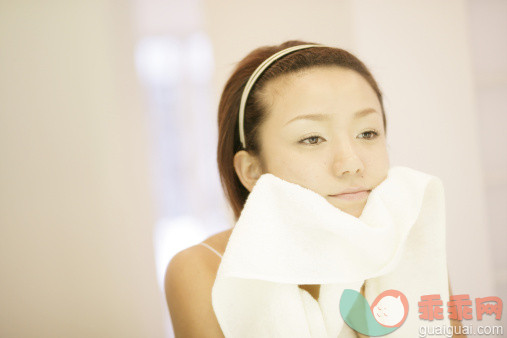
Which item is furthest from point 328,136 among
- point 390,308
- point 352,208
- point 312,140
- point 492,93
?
point 492,93

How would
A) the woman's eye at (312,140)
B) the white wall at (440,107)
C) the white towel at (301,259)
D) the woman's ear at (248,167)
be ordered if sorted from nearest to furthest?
the white towel at (301,259)
the woman's eye at (312,140)
the woman's ear at (248,167)
the white wall at (440,107)

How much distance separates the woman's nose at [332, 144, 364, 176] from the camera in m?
0.68

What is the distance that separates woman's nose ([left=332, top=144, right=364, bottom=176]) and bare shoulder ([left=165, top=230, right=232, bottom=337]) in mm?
353

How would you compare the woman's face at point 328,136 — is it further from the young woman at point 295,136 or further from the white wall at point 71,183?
the white wall at point 71,183

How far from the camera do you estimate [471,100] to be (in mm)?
1346

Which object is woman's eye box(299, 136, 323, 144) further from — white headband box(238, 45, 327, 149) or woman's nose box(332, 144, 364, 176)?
white headband box(238, 45, 327, 149)

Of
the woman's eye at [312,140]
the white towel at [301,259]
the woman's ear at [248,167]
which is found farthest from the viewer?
the woman's ear at [248,167]

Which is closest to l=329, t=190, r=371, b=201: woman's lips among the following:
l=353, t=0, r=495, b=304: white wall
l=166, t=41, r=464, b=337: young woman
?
l=166, t=41, r=464, b=337: young woman

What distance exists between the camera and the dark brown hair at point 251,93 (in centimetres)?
79

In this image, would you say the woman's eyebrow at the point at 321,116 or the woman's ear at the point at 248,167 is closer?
the woman's eyebrow at the point at 321,116

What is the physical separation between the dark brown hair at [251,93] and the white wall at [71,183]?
73 cm

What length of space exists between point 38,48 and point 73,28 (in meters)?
0.15

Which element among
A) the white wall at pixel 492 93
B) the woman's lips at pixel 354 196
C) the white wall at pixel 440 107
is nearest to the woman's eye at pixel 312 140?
the woman's lips at pixel 354 196

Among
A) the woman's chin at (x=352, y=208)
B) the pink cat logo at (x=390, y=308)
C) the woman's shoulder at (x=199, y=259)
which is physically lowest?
the pink cat logo at (x=390, y=308)
